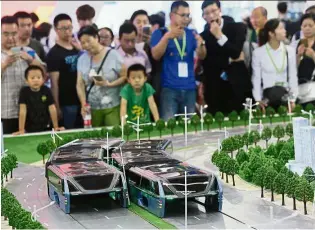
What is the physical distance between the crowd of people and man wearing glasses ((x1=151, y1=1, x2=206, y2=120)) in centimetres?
2

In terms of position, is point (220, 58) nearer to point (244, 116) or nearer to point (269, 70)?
Result: point (269, 70)

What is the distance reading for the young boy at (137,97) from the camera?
18.2 m

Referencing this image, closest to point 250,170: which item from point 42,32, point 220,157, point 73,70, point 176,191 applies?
point 220,157

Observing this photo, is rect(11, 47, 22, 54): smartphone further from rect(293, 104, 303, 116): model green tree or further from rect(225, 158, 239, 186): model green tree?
rect(293, 104, 303, 116): model green tree

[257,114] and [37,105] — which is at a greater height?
[37,105]

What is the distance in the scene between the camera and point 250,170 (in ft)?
45.8

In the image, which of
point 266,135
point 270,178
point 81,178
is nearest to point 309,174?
point 270,178

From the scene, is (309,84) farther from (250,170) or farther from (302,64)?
(250,170)

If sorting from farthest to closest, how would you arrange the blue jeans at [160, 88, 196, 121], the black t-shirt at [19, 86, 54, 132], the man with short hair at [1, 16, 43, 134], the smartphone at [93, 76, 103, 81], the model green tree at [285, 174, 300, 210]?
1. the blue jeans at [160, 88, 196, 121]
2. the smartphone at [93, 76, 103, 81]
3. the man with short hair at [1, 16, 43, 134]
4. the black t-shirt at [19, 86, 54, 132]
5. the model green tree at [285, 174, 300, 210]

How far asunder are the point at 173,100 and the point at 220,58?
1739 millimetres

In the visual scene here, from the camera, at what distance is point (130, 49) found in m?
19.1

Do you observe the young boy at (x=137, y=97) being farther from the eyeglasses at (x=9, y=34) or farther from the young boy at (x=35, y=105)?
the eyeglasses at (x=9, y=34)

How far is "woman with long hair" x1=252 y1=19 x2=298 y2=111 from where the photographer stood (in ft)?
65.9

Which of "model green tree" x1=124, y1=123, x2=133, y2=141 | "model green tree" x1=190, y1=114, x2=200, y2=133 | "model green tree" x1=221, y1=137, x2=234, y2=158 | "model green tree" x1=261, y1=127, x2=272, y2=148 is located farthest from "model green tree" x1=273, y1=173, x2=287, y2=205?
"model green tree" x1=190, y1=114, x2=200, y2=133
